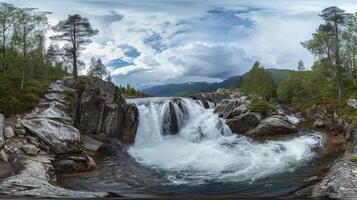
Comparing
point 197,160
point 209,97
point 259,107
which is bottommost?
point 197,160

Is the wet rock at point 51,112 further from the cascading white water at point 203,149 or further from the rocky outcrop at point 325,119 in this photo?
the rocky outcrop at point 325,119

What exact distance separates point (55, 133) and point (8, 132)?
3383 millimetres

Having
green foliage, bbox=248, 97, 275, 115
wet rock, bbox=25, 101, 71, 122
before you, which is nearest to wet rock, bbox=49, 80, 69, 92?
wet rock, bbox=25, 101, 71, 122

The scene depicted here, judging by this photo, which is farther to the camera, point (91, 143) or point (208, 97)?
point (208, 97)

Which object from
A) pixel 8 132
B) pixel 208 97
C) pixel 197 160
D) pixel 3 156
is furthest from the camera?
pixel 208 97

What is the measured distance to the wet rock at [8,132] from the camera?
28.7 meters

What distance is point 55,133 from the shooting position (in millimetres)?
30906

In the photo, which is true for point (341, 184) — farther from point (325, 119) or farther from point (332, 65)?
point (332, 65)

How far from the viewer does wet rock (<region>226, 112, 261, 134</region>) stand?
49.4 m

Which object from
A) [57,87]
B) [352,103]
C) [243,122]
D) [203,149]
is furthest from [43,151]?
[352,103]

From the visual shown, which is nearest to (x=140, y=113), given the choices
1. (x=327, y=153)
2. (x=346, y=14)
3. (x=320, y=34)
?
(x=327, y=153)

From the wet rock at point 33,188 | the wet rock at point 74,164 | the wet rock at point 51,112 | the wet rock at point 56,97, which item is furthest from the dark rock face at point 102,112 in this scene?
the wet rock at point 33,188

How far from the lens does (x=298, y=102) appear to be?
79.0 meters

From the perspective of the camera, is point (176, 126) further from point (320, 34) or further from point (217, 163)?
point (320, 34)
